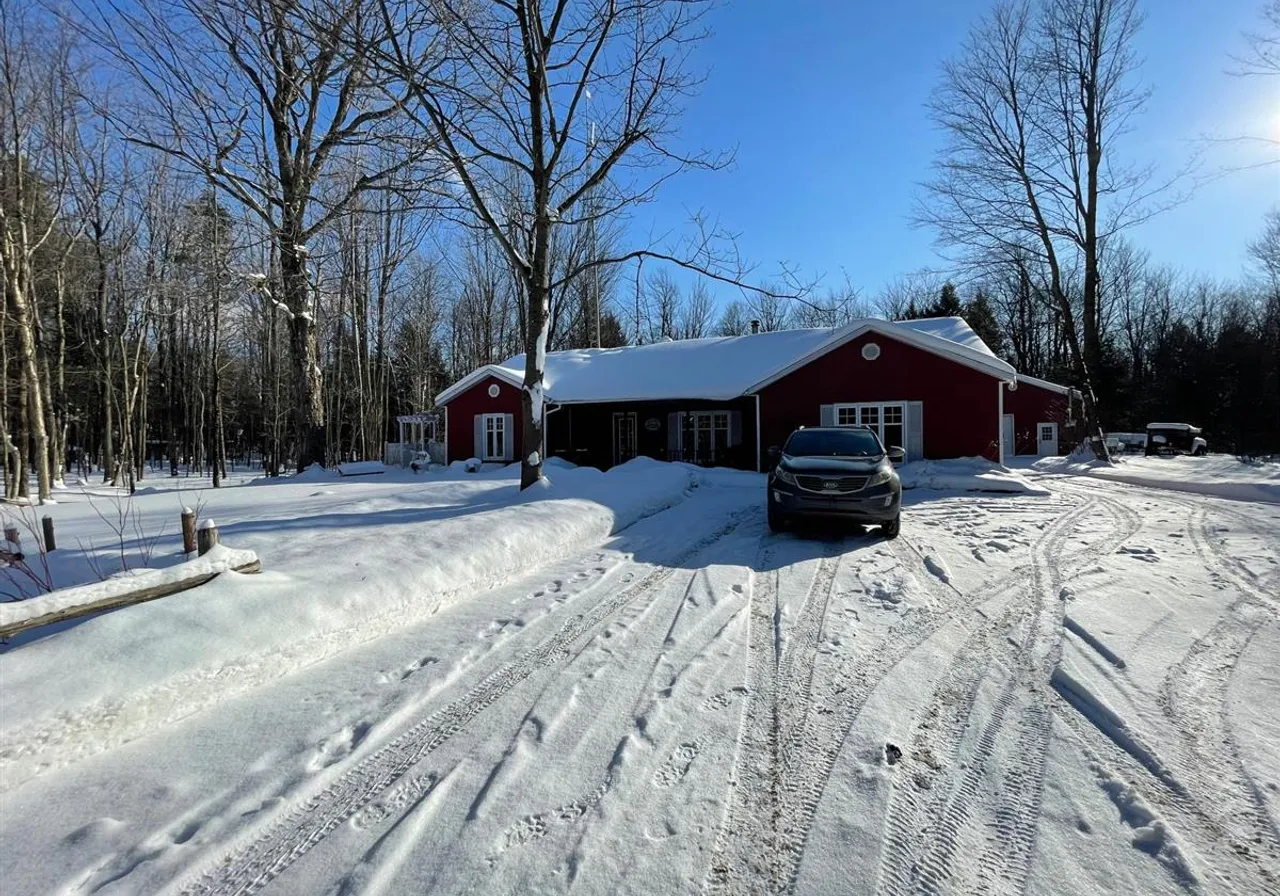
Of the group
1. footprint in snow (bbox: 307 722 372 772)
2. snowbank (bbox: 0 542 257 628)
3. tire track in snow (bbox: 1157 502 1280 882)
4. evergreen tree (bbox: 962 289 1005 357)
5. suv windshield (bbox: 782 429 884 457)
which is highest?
evergreen tree (bbox: 962 289 1005 357)

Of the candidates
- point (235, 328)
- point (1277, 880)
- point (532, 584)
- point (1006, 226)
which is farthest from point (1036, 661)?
point (235, 328)

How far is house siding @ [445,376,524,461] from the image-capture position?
24031 mm

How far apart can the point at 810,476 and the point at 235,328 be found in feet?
107

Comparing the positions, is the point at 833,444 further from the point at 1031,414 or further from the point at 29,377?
the point at 1031,414

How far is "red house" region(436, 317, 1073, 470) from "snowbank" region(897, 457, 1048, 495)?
1404 millimetres

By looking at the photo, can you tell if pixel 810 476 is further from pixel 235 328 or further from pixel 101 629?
pixel 235 328

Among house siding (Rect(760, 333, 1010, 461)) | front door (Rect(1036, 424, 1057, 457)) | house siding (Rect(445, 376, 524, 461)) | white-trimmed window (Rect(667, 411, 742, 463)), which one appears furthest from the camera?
front door (Rect(1036, 424, 1057, 457))

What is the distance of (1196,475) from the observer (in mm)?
17125

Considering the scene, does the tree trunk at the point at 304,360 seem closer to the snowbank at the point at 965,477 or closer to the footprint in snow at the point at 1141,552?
the snowbank at the point at 965,477

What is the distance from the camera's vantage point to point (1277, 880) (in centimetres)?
221

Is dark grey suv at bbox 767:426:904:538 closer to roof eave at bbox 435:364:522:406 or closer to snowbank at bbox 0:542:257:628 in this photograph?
snowbank at bbox 0:542:257:628

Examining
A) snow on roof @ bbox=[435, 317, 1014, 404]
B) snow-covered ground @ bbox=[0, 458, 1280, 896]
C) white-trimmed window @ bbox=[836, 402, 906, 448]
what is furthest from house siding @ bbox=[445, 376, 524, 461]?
snow-covered ground @ bbox=[0, 458, 1280, 896]

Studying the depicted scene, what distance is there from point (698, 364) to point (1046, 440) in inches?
744

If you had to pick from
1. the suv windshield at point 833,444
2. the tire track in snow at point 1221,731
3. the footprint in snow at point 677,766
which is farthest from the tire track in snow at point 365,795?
the suv windshield at point 833,444
